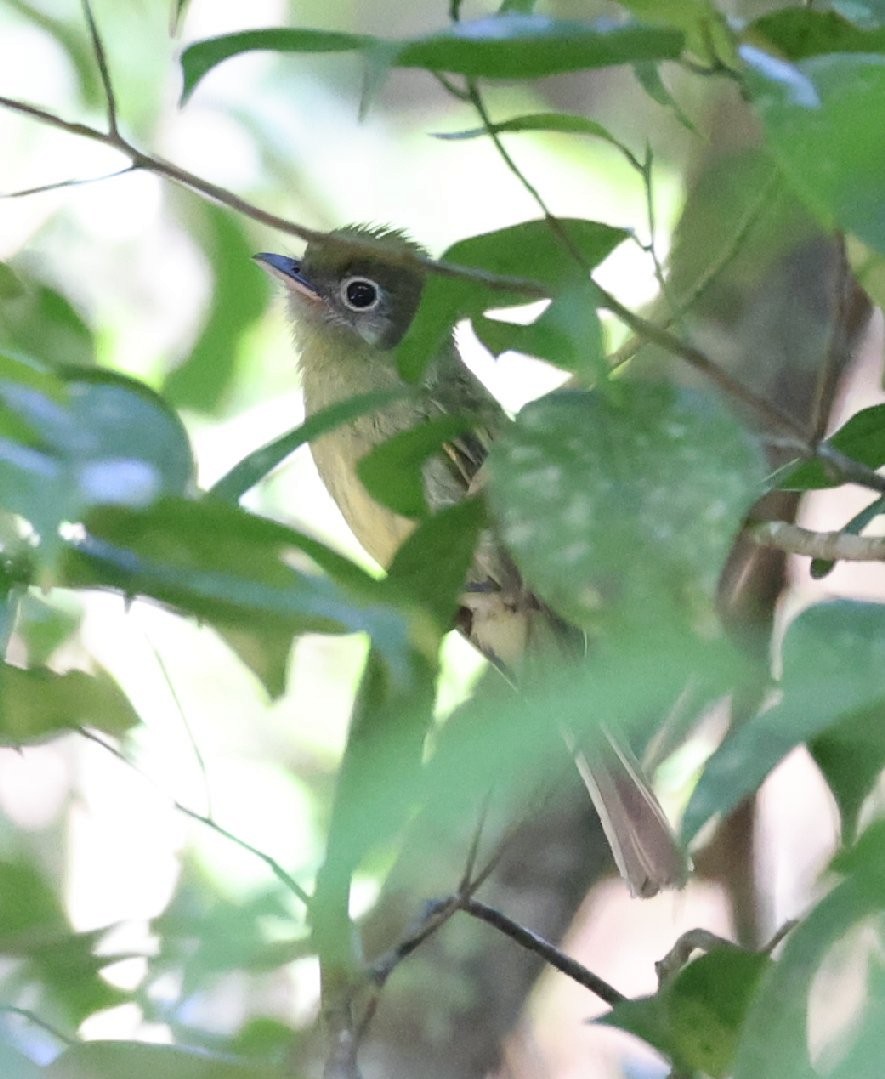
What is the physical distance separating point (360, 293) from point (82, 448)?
2.00m

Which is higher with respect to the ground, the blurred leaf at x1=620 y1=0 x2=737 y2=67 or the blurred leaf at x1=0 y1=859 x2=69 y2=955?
the blurred leaf at x1=620 y1=0 x2=737 y2=67

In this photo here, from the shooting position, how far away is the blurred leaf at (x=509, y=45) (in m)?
0.80

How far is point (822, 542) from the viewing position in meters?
1.21

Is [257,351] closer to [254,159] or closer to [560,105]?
[254,159]

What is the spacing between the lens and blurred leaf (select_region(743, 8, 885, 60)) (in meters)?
0.92

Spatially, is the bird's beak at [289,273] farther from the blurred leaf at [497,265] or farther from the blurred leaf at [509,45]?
the blurred leaf at [509,45]

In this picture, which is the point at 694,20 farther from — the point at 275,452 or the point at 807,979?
the point at 807,979

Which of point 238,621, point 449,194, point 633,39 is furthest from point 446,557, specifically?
point 449,194

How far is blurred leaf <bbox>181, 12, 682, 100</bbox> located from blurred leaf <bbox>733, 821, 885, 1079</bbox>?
1.42 feet

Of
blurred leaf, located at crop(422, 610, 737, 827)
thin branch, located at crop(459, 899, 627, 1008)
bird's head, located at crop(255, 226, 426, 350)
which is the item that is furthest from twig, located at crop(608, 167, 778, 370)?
bird's head, located at crop(255, 226, 426, 350)

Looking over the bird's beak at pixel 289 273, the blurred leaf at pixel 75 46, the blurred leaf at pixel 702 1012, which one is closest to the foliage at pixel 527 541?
the blurred leaf at pixel 702 1012

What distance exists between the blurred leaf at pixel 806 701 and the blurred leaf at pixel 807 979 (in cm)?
6

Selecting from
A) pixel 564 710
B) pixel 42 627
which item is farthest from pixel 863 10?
pixel 42 627

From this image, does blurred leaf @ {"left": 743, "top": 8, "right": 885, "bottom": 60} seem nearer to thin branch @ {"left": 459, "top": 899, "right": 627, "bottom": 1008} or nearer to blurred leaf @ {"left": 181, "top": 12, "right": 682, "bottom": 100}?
blurred leaf @ {"left": 181, "top": 12, "right": 682, "bottom": 100}
